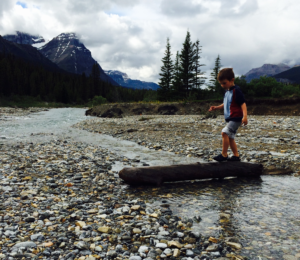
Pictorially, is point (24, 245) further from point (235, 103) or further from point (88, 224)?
point (235, 103)

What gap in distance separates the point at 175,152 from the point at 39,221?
23.1ft

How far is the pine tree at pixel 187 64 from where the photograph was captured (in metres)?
45.4

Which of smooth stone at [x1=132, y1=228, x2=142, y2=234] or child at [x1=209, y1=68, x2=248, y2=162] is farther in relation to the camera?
child at [x1=209, y1=68, x2=248, y2=162]

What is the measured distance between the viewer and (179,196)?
5188 mm

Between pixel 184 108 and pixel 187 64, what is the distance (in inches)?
644

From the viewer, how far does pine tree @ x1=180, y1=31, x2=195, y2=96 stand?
45375mm

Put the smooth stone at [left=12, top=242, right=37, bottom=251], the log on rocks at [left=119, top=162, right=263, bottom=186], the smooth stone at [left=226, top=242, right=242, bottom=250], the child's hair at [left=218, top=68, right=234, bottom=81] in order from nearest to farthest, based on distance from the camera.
Answer: the smooth stone at [left=12, top=242, right=37, bottom=251], the smooth stone at [left=226, top=242, right=242, bottom=250], the log on rocks at [left=119, top=162, right=263, bottom=186], the child's hair at [left=218, top=68, right=234, bottom=81]

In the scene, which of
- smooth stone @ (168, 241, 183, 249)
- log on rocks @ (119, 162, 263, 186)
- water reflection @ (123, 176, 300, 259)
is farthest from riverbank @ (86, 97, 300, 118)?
smooth stone @ (168, 241, 183, 249)

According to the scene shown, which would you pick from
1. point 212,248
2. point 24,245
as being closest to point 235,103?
point 212,248

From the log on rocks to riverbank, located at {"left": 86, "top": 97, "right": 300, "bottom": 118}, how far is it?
22.2m

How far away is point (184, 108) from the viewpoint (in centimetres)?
3334

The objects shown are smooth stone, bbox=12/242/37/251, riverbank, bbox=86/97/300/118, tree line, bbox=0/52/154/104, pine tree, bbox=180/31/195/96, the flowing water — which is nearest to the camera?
smooth stone, bbox=12/242/37/251

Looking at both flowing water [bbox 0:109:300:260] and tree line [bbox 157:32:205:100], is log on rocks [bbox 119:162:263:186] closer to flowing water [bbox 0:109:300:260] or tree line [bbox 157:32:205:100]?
flowing water [bbox 0:109:300:260]

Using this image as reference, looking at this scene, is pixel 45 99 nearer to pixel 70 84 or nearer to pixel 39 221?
pixel 70 84
